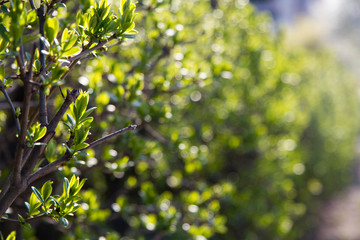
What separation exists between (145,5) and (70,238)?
4.33 feet

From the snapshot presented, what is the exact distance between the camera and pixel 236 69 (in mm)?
4422

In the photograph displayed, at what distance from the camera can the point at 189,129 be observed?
12.8 ft

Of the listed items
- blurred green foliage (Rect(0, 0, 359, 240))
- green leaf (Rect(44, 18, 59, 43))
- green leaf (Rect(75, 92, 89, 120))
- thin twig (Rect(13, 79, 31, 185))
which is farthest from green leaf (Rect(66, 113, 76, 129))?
blurred green foliage (Rect(0, 0, 359, 240))

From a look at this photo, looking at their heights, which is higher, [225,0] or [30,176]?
[225,0]

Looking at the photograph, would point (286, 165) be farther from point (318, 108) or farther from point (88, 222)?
point (318, 108)

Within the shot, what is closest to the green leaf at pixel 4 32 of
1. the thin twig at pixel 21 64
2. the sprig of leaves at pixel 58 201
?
the thin twig at pixel 21 64

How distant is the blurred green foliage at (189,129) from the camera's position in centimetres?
245

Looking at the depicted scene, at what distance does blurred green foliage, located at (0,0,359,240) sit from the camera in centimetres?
245

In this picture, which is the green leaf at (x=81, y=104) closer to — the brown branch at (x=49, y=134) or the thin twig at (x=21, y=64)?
the brown branch at (x=49, y=134)

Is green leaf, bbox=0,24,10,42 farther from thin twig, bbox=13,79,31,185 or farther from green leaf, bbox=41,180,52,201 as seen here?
green leaf, bbox=41,180,52,201

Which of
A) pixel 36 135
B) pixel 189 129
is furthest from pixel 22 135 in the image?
pixel 189 129

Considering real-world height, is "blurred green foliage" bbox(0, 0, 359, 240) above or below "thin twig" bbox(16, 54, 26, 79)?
below

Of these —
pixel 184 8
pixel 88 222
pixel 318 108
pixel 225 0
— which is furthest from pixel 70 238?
pixel 318 108

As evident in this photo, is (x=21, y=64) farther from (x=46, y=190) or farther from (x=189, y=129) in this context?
(x=189, y=129)
